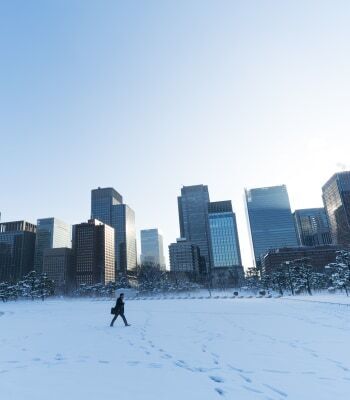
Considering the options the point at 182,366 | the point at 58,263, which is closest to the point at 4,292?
the point at 182,366

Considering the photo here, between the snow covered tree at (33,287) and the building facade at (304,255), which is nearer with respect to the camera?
the snow covered tree at (33,287)

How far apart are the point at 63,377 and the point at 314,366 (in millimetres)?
5400

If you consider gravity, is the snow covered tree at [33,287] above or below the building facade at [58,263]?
below

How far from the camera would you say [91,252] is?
168125 mm

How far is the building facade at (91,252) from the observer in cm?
16550

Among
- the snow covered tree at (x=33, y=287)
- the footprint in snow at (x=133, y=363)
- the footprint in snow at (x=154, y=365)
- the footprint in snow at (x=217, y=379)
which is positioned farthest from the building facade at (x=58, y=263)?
the footprint in snow at (x=217, y=379)

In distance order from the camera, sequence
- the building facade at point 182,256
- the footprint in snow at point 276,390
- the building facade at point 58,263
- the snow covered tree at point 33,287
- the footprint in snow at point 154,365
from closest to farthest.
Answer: the footprint in snow at point 276,390 < the footprint in snow at point 154,365 < the snow covered tree at point 33,287 < the building facade at point 58,263 < the building facade at point 182,256

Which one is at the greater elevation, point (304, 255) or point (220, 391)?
point (304, 255)

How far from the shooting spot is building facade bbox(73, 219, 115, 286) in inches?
6516

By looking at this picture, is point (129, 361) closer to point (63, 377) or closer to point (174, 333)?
point (63, 377)

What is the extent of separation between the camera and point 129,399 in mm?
5180

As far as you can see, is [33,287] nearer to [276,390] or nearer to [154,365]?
[154,365]

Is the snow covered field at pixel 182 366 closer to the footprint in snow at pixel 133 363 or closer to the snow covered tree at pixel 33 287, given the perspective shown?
the footprint in snow at pixel 133 363

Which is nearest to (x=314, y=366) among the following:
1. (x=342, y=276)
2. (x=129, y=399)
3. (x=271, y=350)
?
(x=271, y=350)
